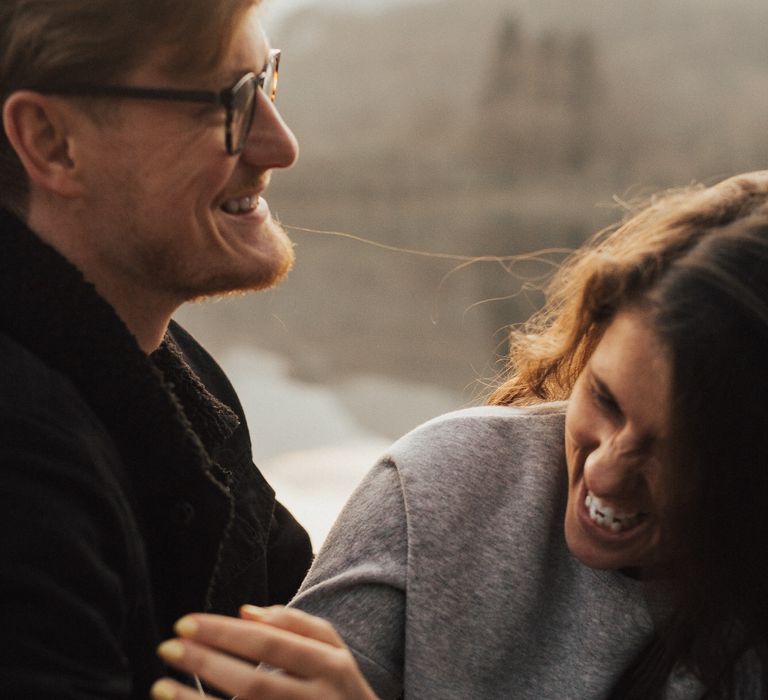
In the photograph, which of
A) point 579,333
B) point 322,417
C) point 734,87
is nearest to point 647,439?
point 579,333

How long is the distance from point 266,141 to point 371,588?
0.53 m

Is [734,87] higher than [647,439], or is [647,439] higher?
[647,439]

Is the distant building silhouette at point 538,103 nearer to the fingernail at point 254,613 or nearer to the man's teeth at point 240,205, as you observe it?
the man's teeth at point 240,205

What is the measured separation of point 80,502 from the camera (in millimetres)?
823

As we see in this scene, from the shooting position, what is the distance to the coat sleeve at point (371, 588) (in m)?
1.05

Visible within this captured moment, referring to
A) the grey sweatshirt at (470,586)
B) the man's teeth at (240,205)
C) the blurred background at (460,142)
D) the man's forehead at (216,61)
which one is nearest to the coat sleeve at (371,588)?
the grey sweatshirt at (470,586)

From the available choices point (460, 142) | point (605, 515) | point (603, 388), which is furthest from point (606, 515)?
point (460, 142)

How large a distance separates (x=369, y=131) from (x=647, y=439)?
3447 millimetres

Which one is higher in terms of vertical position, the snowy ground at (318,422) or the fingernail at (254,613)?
the fingernail at (254,613)

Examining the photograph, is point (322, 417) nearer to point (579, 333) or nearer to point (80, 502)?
point (579, 333)

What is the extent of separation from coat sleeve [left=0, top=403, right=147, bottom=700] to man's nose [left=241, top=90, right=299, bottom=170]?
1.47 feet

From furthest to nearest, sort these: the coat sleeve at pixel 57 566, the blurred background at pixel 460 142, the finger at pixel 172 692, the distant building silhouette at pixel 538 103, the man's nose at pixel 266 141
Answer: the distant building silhouette at pixel 538 103, the blurred background at pixel 460 142, the man's nose at pixel 266 141, the finger at pixel 172 692, the coat sleeve at pixel 57 566

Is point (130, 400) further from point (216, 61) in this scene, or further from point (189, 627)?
point (216, 61)

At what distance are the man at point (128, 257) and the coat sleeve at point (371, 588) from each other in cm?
12
